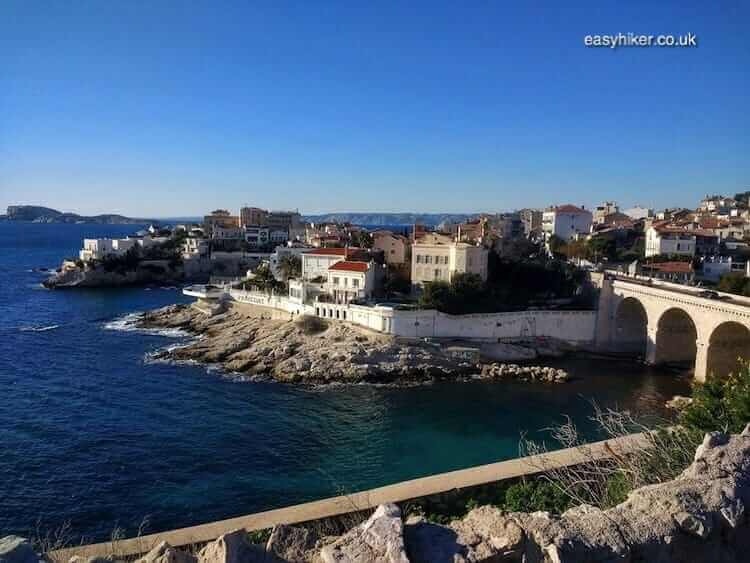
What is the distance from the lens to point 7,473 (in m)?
19.4

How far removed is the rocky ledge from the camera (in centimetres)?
555

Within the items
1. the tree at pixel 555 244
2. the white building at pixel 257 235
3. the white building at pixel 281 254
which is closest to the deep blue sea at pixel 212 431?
the white building at pixel 281 254

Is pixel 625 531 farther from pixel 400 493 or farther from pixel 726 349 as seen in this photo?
pixel 726 349

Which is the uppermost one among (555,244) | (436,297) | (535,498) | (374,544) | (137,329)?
(555,244)

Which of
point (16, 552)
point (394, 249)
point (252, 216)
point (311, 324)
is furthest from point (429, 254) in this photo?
point (252, 216)

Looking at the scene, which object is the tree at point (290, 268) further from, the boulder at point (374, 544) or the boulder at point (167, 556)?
the boulder at point (374, 544)

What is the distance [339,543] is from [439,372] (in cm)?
2750

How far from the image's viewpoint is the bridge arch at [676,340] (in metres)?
35.9

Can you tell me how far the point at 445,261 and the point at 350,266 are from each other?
293 inches

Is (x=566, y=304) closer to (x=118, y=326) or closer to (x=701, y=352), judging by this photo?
(x=701, y=352)

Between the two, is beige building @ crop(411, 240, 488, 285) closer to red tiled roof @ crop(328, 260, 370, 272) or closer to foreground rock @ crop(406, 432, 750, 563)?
red tiled roof @ crop(328, 260, 370, 272)

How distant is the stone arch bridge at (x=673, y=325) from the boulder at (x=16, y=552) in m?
30.0

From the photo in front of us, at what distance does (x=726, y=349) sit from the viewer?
101 feet

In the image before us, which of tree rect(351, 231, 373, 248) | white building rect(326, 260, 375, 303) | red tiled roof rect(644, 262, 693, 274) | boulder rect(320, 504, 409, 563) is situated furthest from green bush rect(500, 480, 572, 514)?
tree rect(351, 231, 373, 248)
